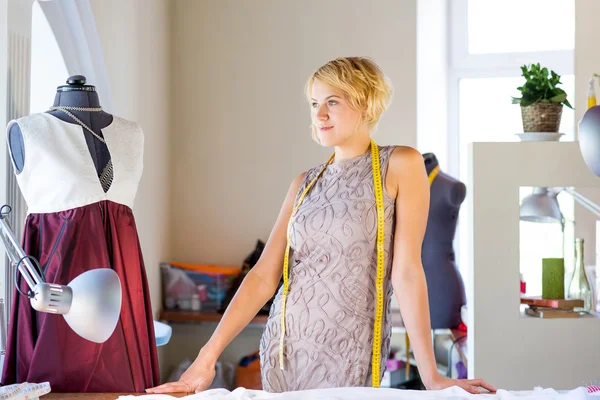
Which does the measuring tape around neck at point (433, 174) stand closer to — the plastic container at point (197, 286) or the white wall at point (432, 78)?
the white wall at point (432, 78)

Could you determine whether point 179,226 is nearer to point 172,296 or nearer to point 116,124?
point 172,296

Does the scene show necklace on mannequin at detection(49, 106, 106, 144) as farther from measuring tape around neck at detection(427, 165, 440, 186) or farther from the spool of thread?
measuring tape around neck at detection(427, 165, 440, 186)

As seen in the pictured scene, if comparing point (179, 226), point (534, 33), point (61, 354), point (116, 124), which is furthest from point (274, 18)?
point (61, 354)

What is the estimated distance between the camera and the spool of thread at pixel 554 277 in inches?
111

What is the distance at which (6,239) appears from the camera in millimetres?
1553

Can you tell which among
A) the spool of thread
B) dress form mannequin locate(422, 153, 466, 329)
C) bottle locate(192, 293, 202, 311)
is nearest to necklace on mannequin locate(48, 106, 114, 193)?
the spool of thread

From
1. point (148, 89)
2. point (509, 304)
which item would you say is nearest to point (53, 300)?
point (509, 304)

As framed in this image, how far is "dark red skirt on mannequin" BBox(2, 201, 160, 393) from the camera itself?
1.89m

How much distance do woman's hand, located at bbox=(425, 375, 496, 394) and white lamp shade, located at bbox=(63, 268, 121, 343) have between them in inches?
29.8

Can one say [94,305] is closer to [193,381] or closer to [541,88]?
[193,381]

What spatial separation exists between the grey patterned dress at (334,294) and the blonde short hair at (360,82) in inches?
6.2

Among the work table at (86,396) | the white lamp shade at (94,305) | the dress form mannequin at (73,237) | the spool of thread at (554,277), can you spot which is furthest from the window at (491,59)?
the white lamp shade at (94,305)

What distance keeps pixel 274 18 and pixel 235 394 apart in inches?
147

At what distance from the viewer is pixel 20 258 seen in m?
1.48
